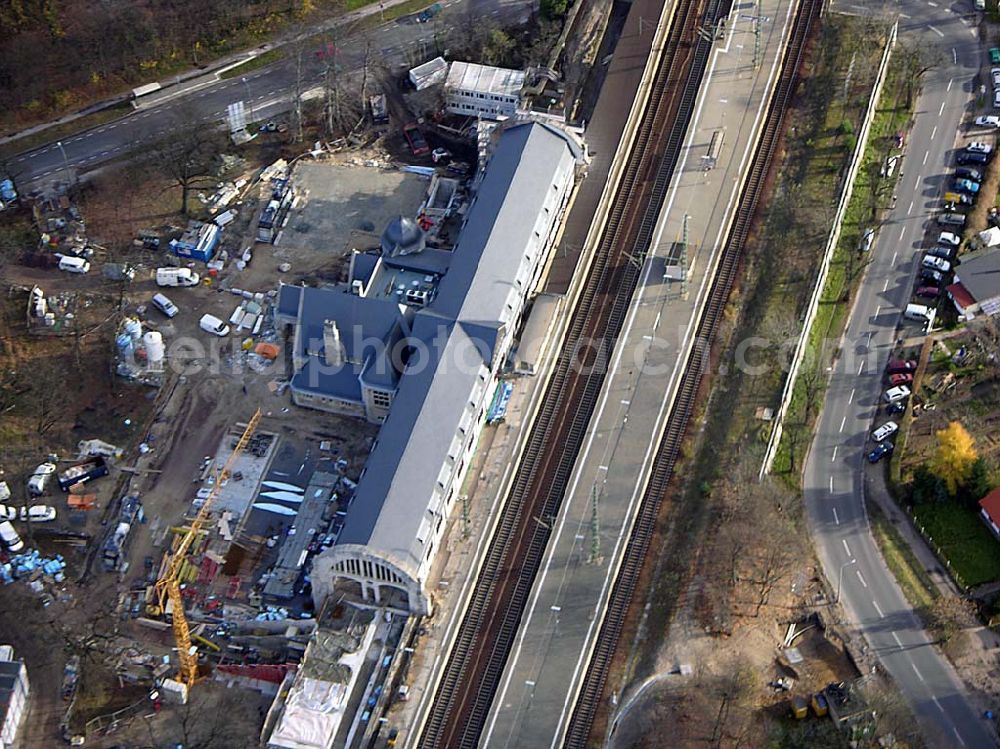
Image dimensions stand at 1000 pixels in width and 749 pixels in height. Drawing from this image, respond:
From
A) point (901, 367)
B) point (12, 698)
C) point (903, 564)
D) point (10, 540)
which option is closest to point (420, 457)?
point (10, 540)

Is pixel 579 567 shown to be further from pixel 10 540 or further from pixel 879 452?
pixel 10 540

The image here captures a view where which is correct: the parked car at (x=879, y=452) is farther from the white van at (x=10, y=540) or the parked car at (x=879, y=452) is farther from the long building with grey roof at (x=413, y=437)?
the white van at (x=10, y=540)

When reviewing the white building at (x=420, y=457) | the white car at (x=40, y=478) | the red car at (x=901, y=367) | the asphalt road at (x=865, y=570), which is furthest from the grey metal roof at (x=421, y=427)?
the red car at (x=901, y=367)

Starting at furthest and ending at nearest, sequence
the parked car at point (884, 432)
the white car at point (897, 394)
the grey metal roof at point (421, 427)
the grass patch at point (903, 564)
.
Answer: the white car at point (897, 394) < the parked car at point (884, 432) < the grass patch at point (903, 564) < the grey metal roof at point (421, 427)

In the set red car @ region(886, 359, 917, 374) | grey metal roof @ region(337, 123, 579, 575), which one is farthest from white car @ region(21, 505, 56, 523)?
red car @ region(886, 359, 917, 374)

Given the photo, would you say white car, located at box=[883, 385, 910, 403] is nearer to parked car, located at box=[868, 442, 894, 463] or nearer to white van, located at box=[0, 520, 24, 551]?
parked car, located at box=[868, 442, 894, 463]

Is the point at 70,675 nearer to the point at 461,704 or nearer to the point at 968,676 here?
the point at 461,704
